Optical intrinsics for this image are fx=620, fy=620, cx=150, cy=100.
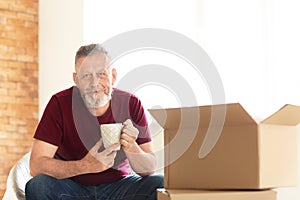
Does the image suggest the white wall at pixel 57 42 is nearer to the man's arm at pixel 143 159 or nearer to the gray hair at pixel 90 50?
the gray hair at pixel 90 50

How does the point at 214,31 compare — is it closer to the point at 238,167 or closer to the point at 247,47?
the point at 247,47

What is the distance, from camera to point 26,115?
505 centimetres

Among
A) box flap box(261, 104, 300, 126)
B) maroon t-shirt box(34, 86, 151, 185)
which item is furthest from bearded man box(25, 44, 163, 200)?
box flap box(261, 104, 300, 126)

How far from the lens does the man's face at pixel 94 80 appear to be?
9.03 ft

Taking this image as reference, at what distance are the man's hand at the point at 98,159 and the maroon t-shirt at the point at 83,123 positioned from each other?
0.17 metres

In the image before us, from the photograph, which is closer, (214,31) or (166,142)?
(166,142)

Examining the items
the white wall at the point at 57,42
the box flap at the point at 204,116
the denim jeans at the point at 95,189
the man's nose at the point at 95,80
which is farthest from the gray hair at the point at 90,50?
the white wall at the point at 57,42

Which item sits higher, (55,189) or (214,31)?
(214,31)

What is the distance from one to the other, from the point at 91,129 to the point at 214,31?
1.57 meters

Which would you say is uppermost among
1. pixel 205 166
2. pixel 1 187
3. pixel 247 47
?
Answer: pixel 247 47

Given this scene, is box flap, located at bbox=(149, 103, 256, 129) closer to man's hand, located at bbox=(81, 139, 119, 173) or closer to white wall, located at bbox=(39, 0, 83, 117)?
man's hand, located at bbox=(81, 139, 119, 173)

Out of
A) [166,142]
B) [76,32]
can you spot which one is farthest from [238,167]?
[76,32]

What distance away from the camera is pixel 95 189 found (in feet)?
9.02

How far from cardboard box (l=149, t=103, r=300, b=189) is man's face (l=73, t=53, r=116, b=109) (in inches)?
22.5
